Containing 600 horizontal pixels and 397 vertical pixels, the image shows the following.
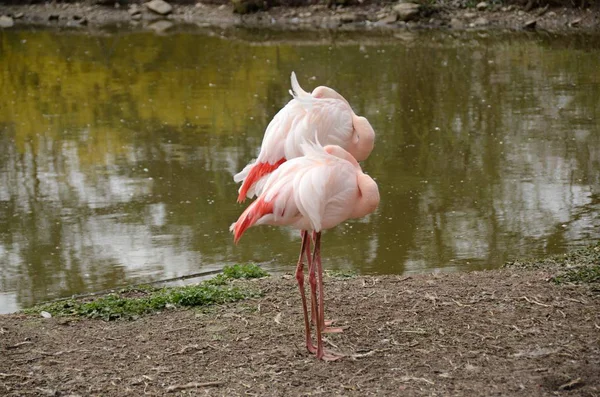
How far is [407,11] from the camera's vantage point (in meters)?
18.5

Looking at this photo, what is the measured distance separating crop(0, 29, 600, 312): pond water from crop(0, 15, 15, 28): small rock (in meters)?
3.69

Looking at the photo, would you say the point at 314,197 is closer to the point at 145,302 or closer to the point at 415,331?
the point at 415,331

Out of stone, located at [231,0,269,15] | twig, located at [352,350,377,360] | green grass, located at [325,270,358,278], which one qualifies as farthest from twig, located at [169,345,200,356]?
stone, located at [231,0,269,15]

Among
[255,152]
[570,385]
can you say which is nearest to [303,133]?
[570,385]

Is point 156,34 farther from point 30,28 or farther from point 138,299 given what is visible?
point 138,299

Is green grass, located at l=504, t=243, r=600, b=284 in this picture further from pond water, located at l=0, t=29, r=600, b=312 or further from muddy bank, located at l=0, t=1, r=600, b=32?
muddy bank, located at l=0, t=1, r=600, b=32

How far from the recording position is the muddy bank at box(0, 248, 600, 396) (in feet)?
13.0

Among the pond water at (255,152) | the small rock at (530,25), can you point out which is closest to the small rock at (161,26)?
the pond water at (255,152)

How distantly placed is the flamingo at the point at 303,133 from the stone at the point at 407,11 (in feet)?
44.9

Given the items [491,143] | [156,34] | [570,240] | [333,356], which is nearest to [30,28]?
[156,34]

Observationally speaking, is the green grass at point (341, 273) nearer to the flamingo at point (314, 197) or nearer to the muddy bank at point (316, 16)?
the flamingo at point (314, 197)

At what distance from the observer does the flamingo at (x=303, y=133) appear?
17.0 feet

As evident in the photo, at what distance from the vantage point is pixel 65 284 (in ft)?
20.9

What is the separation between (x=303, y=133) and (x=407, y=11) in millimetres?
14055
